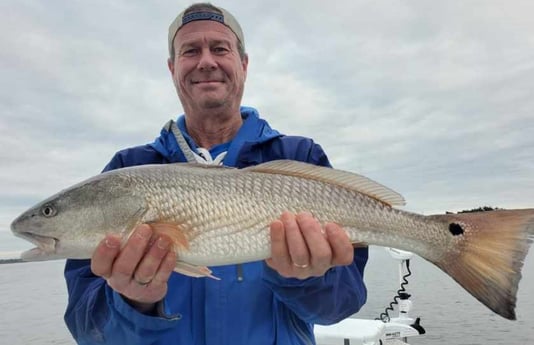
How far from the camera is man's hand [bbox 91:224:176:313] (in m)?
2.72

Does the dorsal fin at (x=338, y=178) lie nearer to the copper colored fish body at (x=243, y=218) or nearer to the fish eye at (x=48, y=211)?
the copper colored fish body at (x=243, y=218)

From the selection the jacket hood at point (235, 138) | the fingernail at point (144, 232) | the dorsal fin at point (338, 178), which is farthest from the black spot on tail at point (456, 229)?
the fingernail at point (144, 232)

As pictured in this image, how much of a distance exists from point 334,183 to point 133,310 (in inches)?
60.5

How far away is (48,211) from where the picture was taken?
3018 millimetres

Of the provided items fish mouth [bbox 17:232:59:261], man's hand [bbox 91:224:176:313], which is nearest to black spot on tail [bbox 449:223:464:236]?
man's hand [bbox 91:224:176:313]

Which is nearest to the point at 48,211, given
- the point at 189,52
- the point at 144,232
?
the point at 144,232

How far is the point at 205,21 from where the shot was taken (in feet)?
13.0

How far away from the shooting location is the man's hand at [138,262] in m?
2.72

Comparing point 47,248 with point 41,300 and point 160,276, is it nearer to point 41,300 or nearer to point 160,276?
point 160,276

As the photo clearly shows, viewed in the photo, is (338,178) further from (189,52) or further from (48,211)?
(48,211)

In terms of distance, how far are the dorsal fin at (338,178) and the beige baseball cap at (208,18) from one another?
1.55 m

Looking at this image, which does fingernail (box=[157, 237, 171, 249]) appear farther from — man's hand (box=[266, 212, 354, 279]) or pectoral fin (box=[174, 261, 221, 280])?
man's hand (box=[266, 212, 354, 279])

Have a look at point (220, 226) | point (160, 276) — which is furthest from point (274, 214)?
point (160, 276)

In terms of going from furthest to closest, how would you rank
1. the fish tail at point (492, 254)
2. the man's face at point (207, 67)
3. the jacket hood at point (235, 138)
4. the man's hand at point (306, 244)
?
the man's face at point (207, 67) → the jacket hood at point (235, 138) → the man's hand at point (306, 244) → the fish tail at point (492, 254)
